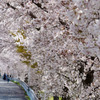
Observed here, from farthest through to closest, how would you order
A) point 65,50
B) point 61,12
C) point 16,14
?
point 16,14 → point 65,50 → point 61,12

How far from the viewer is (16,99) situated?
64.4 feet

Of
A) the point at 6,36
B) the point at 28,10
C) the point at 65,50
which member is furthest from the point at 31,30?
the point at 6,36

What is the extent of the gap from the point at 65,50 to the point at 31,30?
2.37m

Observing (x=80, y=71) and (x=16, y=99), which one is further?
(x=16, y=99)

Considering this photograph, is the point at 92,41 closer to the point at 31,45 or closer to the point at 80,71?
the point at 80,71

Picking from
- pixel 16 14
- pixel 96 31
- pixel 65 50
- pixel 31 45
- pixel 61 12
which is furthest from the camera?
pixel 31 45

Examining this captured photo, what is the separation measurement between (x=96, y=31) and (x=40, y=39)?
21.1ft

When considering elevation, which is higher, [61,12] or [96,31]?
[61,12]

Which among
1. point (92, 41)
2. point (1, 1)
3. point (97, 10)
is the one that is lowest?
point (92, 41)

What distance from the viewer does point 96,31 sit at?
4.84m

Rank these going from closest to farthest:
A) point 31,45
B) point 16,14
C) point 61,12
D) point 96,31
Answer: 1. point 96,31
2. point 61,12
3. point 16,14
4. point 31,45

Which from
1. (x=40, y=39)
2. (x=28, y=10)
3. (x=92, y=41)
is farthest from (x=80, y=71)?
(x=92, y=41)

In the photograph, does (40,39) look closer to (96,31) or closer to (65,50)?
(65,50)

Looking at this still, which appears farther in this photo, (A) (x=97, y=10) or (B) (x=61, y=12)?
(B) (x=61, y=12)
